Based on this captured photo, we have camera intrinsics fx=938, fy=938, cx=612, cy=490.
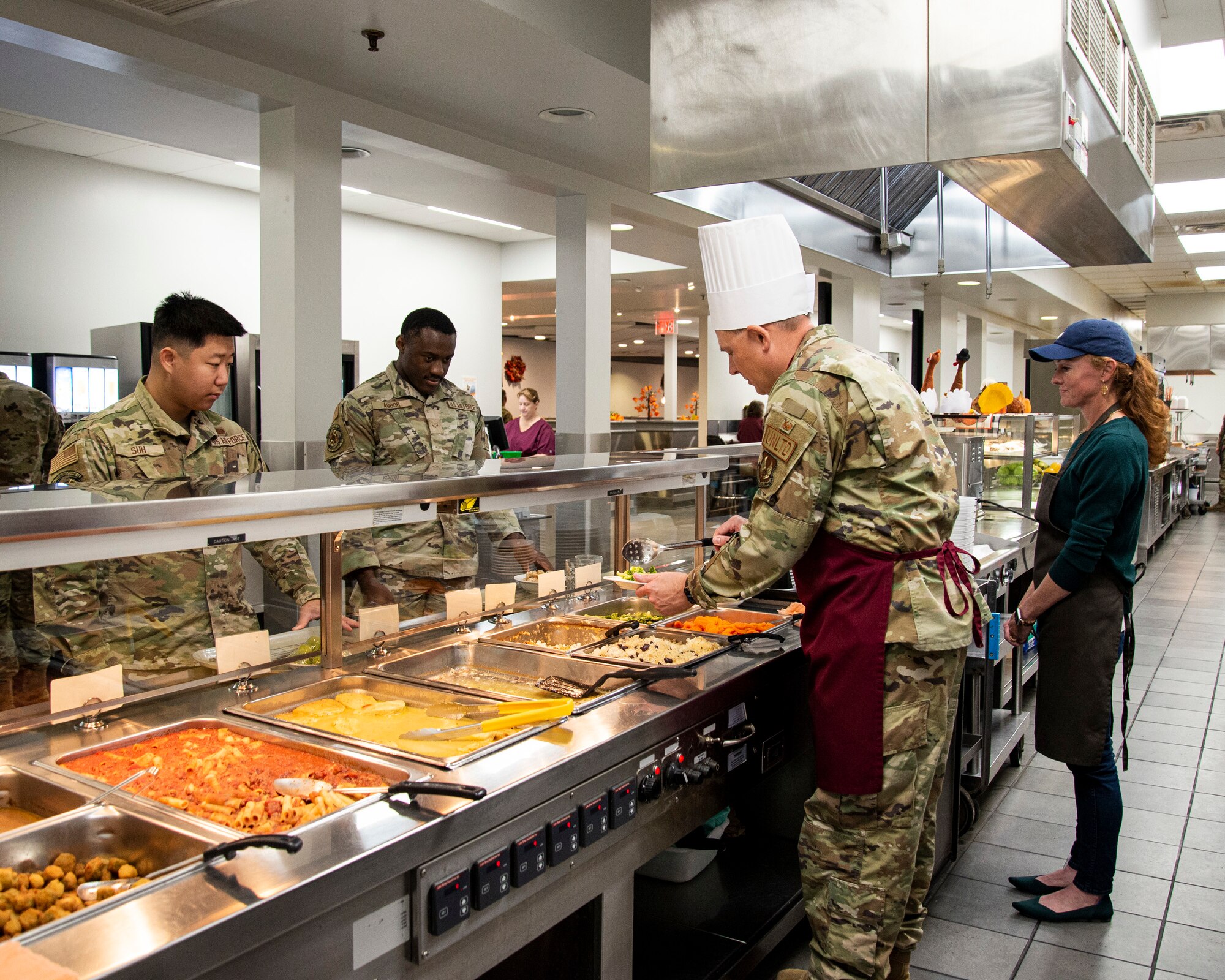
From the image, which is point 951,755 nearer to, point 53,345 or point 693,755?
point 693,755

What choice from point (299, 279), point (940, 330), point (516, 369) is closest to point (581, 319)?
point (299, 279)

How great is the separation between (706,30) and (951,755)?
228cm

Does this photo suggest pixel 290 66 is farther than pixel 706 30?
Yes

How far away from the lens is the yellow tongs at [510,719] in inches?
65.6

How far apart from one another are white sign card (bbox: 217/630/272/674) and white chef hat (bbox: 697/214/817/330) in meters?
1.22

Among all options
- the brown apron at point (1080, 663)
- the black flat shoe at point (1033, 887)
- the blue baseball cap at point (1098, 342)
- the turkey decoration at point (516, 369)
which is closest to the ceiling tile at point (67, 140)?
the turkey decoration at point (516, 369)

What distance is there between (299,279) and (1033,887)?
11.7ft

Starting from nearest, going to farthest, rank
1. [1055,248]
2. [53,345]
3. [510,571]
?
[510,571]
[1055,248]
[53,345]

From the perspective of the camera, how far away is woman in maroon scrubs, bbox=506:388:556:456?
22.0ft

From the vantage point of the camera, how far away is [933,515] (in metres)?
1.96

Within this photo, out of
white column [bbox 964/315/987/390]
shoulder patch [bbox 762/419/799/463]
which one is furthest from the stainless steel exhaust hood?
white column [bbox 964/315/987/390]

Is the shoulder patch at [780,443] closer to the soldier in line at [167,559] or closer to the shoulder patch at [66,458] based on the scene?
the soldier in line at [167,559]

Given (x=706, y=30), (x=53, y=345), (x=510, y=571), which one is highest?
(x=706, y=30)

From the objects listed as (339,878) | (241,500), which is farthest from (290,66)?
(339,878)
